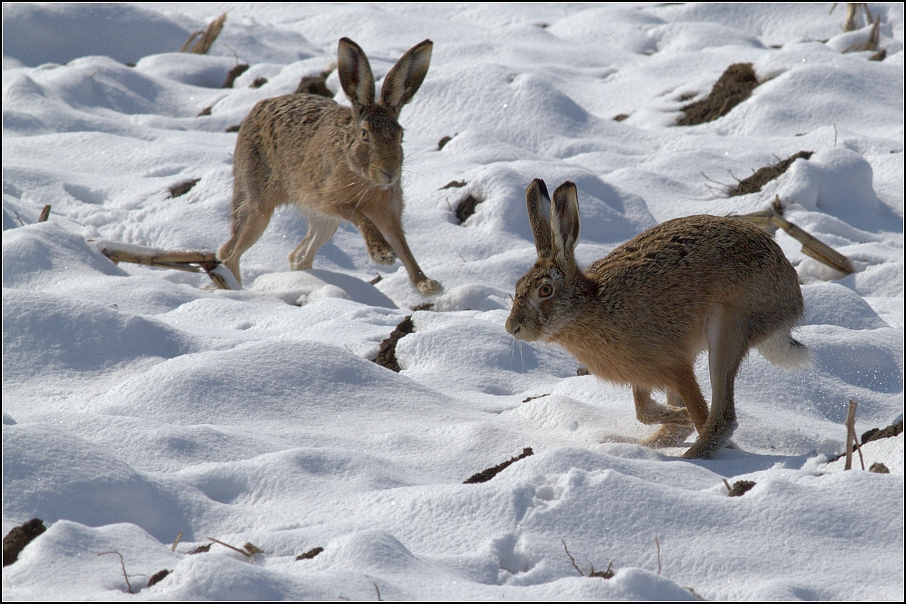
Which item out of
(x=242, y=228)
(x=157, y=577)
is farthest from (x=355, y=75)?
(x=157, y=577)

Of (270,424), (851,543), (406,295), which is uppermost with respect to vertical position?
(851,543)

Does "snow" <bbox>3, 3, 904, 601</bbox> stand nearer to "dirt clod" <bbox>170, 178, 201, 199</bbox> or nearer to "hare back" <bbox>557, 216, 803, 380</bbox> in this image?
"dirt clod" <bbox>170, 178, 201, 199</bbox>

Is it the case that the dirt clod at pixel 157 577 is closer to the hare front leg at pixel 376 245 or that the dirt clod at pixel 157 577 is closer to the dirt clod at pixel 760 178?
the hare front leg at pixel 376 245

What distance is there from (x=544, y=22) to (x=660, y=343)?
399 inches

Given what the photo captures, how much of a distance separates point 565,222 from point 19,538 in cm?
286

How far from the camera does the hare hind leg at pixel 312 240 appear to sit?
7.75 m

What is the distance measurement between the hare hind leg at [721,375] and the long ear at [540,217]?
3.00ft

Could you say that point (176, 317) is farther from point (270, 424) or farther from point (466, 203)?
point (466, 203)

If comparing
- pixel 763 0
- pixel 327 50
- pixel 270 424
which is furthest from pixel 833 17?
pixel 270 424

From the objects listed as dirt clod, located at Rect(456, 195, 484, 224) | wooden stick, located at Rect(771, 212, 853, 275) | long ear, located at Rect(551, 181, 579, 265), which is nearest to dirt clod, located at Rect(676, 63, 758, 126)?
dirt clod, located at Rect(456, 195, 484, 224)

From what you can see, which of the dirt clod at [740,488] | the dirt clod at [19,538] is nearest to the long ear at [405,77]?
the dirt clod at [740,488]

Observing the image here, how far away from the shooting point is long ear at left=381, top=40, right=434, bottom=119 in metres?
7.38

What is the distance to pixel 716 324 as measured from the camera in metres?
4.57

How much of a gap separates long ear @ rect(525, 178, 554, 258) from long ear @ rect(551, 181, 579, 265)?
69 millimetres
